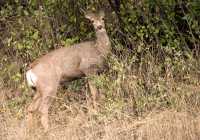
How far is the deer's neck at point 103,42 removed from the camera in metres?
10.5

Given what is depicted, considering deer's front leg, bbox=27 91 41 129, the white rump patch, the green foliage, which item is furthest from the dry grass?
the white rump patch

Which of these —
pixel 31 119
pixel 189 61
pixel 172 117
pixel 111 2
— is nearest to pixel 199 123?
pixel 172 117

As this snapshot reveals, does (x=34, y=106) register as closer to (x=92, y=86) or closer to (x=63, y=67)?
(x=63, y=67)

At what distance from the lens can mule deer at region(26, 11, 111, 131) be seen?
9992 mm

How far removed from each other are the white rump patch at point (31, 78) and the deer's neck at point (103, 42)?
3.83ft

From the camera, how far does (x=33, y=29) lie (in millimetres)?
12016

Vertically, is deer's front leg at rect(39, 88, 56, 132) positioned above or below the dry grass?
below

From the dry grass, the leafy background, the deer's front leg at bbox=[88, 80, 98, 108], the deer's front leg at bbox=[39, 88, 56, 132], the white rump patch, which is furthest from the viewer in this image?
the white rump patch

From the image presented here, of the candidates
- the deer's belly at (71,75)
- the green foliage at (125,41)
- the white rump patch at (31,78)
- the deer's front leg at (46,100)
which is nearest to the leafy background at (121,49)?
the green foliage at (125,41)

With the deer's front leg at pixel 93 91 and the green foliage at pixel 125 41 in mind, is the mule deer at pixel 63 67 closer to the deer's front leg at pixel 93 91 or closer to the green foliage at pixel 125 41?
the deer's front leg at pixel 93 91

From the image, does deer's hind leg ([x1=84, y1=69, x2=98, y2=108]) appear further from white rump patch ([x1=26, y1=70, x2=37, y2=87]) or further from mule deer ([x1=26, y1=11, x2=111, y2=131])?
white rump patch ([x1=26, y1=70, x2=37, y2=87])

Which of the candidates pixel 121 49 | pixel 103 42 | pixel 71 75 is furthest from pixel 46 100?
pixel 121 49

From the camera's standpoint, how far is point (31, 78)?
1000 cm

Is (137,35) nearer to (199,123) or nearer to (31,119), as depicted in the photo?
(31,119)
